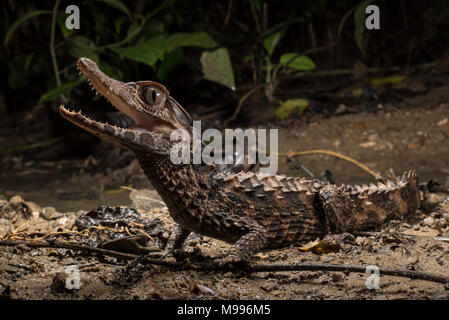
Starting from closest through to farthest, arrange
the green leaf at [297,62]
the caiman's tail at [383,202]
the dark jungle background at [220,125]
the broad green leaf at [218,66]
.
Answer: the dark jungle background at [220,125], the caiman's tail at [383,202], the broad green leaf at [218,66], the green leaf at [297,62]

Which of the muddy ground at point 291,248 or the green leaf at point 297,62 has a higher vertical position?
the green leaf at point 297,62

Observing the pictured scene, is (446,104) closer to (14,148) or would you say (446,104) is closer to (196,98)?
(196,98)

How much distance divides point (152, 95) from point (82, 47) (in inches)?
175

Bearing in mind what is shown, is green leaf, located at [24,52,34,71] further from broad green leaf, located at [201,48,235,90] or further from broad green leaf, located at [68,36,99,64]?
broad green leaf, located at [201,48,235,90]

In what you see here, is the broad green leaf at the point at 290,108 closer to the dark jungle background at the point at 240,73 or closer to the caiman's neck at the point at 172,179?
the dark jungle background at the point at 240,73

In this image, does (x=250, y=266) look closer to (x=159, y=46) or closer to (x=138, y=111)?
(x=138, y=111)

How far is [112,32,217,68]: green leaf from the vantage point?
5992 millimetres

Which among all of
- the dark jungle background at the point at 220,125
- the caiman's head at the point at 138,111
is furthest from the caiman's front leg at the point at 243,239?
the caiman's head at the point at 138,111

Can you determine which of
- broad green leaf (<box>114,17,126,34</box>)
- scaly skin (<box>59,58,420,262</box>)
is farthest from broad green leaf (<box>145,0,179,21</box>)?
scaly skin (<box>59,58,420,262</box>)

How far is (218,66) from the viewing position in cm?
686

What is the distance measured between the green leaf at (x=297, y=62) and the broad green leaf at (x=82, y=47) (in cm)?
286

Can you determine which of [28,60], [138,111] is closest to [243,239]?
[138,111]

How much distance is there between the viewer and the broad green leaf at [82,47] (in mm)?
7004
